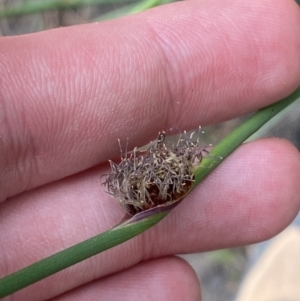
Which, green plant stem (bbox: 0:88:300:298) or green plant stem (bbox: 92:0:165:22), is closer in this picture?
green plant stem (bbox: 0:88:300:298)

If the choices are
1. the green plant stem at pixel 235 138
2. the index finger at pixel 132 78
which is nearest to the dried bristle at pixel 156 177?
the green plant stem at pixel 235 138

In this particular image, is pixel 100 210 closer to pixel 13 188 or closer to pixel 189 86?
pixel 13 188

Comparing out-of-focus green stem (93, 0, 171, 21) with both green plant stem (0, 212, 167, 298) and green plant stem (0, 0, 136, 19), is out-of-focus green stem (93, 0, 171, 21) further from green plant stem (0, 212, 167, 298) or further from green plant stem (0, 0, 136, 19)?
green plant stem (0, 212, 167, 298)

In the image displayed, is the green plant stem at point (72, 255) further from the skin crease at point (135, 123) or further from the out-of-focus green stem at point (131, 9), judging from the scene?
the out-of-focus green stem at point (131, 9)

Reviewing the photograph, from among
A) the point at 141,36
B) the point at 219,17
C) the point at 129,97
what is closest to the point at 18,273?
the point at 129,97

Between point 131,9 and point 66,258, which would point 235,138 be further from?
point 131,9

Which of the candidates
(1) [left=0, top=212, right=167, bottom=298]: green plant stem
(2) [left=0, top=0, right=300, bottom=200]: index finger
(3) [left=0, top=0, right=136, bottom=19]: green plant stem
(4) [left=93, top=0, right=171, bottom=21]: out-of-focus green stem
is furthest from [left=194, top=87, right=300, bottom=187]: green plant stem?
(3) [left=0, top=0, right=136, bottom=19]: green plant stem

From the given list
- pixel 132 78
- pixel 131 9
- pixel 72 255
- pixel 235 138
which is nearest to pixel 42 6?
pixel 131 9
